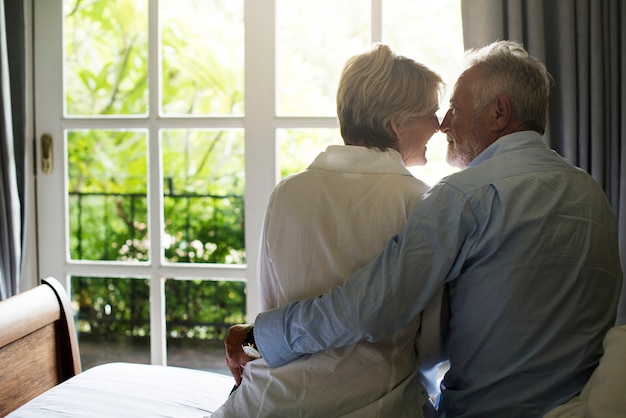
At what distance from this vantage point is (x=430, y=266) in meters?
1.33

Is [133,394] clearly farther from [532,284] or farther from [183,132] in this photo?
[183,132]

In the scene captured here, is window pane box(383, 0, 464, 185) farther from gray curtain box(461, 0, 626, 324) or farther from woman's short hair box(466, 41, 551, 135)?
woman's short hair box(466, 41, 551, 135)

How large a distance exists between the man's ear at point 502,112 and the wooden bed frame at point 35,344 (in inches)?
53.0

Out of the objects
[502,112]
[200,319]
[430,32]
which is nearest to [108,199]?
[200,319]

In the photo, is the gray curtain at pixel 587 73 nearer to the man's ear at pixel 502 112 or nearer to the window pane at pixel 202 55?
the man's ear at pixel 502 112

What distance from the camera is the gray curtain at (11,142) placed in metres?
2.48

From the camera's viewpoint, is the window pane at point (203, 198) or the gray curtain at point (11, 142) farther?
the window pane at point (203, 198)

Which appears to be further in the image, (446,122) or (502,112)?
(446,122)

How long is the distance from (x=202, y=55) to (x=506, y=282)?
252 centimetres

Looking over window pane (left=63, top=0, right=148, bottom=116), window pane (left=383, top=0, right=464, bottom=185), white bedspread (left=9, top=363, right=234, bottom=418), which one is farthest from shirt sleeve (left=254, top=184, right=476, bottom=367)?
window pane (left=63, top=0, right=148, bottom=116)

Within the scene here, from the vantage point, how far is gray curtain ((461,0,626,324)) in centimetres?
208

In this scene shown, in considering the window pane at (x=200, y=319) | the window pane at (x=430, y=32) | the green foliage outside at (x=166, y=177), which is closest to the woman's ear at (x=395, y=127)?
the window pane at (x=430, y=32)

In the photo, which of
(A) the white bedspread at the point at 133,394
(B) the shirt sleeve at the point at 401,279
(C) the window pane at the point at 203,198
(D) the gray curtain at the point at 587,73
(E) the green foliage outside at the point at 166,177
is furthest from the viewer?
(C) the window pane at the point at 203,198

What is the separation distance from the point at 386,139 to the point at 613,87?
0.93m
